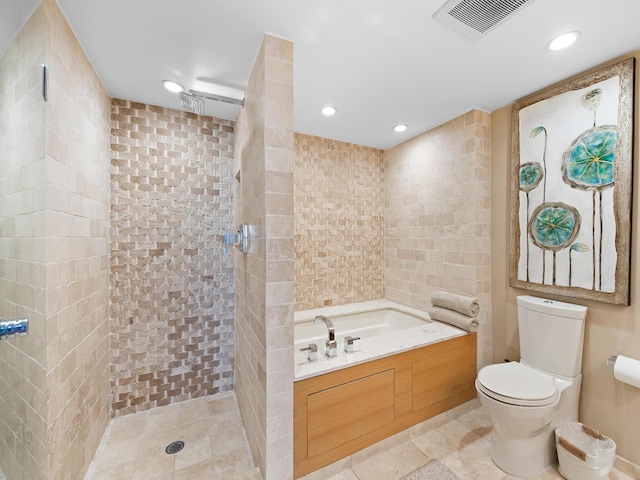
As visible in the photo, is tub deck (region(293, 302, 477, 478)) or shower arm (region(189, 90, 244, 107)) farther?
shower arm (region(189, 90, 244, 107))

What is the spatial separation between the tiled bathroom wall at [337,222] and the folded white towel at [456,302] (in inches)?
37.1

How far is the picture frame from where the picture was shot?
5.31 ft

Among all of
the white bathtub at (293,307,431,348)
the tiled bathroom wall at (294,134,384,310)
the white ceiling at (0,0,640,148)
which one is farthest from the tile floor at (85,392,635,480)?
the white ceiling at (0,0,640,148)

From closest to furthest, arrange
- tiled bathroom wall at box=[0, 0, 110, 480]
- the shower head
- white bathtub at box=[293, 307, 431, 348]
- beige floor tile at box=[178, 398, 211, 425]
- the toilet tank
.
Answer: tiled bathroom wall at box=[0, 0, 110, 480], the toilet tank, the shower head, beige floor tile at box=[178, 398, 211, 425], white bathtub at box=[293, 307, 431, 348]

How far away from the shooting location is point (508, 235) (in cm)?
223

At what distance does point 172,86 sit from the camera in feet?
6.38

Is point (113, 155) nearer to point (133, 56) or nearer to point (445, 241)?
point (133, 56)

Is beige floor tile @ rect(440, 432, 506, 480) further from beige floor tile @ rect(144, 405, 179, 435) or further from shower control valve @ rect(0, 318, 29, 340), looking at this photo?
shower control valve @ rect(0, 318, 29, 340)

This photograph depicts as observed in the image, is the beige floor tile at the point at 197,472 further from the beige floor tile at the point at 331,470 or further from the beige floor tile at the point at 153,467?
the beige floor tile at the point at 331,470

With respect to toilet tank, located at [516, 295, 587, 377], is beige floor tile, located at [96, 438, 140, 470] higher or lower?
lower

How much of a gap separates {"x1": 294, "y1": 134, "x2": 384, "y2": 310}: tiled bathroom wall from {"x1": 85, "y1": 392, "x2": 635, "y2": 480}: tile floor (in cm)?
135

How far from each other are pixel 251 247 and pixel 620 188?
2.30 metres

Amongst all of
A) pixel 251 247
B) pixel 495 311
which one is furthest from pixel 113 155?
pixel 495 311

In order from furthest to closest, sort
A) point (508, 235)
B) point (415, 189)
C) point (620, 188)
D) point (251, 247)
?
1. point (415, 189)
2. point (508, 235)
3. point (251, 247)
4. point (620, 188)
